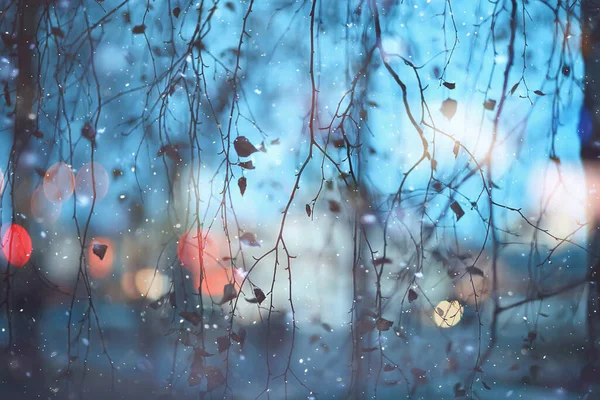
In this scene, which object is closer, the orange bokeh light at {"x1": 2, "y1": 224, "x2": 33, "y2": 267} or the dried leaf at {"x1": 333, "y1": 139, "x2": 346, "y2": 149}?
the dried leaf at {"x1": 333, "y1": 139, "x2": 346, "y2": 149}

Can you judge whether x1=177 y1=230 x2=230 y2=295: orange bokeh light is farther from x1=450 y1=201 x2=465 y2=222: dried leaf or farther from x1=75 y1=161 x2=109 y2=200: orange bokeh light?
x1=450 y1=201 x2=465 y2=222: dried leaf

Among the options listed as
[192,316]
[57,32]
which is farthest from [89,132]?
[192,316]

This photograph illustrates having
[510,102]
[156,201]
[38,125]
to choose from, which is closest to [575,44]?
[510,102]

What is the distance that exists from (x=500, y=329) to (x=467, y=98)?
486mm

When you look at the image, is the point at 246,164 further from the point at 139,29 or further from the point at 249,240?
the point at 139,29

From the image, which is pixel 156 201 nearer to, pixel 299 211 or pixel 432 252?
pixel 299 211

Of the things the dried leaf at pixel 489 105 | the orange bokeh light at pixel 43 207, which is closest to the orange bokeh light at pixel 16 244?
the orange bokeh light at pixel 43 207

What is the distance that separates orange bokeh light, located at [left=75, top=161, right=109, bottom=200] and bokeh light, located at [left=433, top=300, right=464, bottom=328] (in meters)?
0.74

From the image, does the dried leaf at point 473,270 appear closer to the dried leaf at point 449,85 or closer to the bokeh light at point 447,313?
the bokeh light at point 447,313

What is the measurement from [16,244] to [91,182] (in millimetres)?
226

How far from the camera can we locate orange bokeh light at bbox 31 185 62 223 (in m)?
1.08

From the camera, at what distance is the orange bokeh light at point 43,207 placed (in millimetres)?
1083

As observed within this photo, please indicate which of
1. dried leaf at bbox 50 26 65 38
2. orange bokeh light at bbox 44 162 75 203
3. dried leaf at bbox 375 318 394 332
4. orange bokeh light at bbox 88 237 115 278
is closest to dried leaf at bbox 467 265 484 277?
dried leaf at bbox 375 318 394 332

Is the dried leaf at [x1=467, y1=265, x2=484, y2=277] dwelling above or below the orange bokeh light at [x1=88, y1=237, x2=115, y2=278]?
below
